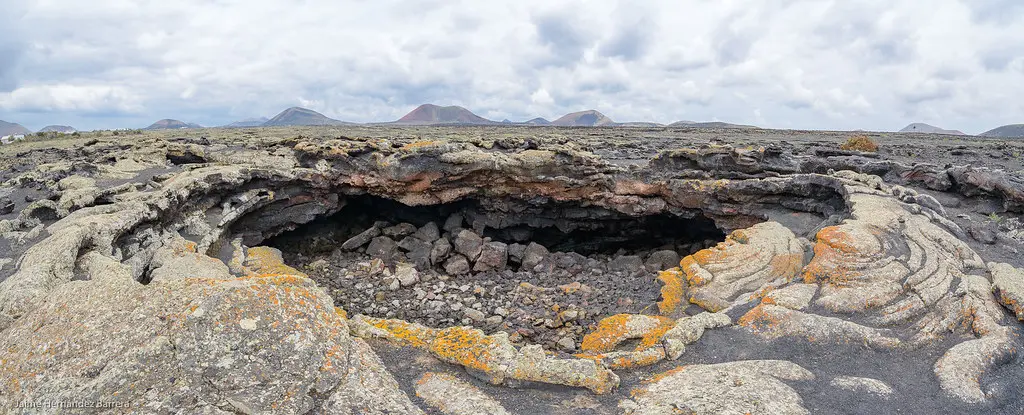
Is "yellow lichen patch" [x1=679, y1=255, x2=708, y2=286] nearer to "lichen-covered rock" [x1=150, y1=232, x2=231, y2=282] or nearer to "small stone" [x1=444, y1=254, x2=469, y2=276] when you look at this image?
"small stone" [x1=444, y1=254, x2=469, y2=276]

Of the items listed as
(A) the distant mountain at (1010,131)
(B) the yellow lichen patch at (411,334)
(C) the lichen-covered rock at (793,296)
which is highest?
(A) the distant mountain at (1010,131)

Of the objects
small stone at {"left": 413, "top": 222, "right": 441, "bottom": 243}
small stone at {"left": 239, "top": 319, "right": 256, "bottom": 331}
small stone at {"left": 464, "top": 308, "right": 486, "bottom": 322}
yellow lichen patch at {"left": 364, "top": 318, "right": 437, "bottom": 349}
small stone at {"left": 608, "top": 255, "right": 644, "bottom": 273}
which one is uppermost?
small stone at {"left": 239, "top": 319, "right": 256, "bottom": 331}

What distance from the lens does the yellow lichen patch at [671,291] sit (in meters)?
9.29

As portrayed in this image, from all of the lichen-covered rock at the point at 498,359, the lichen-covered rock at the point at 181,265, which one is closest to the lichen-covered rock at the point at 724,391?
the lichen-covered rock at the point at 498,359

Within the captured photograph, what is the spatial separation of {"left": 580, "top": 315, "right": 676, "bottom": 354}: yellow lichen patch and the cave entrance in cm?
218

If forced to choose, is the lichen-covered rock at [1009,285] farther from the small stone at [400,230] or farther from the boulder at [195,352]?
the small stone at [400,230]

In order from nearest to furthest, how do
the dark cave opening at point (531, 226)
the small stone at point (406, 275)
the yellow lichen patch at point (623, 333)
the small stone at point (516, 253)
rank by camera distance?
the yellow lichen patch at point (623, 333) < the small stone at point (406, 275) < the small stone at point (516, 253) < the dark cave opening at point (531, 226)

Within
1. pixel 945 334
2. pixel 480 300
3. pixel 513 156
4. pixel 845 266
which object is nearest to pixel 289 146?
pixel 513 156

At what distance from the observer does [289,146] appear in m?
19.9

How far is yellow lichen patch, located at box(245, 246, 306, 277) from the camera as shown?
40.5 feet

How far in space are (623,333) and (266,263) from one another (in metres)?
10.1

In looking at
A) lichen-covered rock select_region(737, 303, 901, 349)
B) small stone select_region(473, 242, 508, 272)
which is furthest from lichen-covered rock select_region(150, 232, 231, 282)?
lichen-covered rock select_region(737, 303, 901, 349)

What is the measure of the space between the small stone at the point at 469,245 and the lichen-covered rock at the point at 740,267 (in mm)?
7869

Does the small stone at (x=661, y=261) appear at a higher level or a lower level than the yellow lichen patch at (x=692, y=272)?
lower
